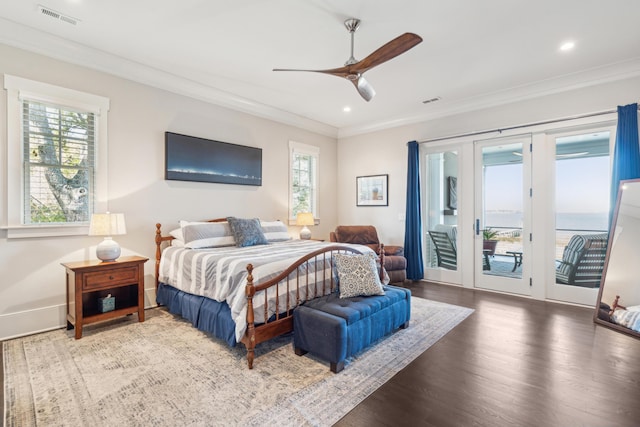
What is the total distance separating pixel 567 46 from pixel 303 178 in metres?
4.30

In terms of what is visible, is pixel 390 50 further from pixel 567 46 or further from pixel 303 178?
pixel 303 178

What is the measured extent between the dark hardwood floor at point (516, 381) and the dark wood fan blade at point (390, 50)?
2.58 metres

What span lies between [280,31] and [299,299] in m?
2.66

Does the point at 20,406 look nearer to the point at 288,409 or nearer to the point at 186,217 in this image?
the point at 288,409

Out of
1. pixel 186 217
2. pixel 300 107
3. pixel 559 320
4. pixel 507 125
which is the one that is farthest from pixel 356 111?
pixel 559 320

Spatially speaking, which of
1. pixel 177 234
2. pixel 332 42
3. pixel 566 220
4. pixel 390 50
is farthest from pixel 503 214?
pixel 177 234

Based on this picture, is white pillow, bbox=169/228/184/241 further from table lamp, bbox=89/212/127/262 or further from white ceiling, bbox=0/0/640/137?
white ceiling, bbox=0/0/640/137

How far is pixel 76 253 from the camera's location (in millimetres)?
3486

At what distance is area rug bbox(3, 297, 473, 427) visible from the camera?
1966 millimetres

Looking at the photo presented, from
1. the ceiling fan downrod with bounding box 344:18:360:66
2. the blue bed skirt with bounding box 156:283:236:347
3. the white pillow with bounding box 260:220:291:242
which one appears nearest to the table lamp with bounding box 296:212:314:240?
the white pillow with bounding box 260:220:291:242

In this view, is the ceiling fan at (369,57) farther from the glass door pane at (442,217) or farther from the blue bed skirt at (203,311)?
the glass door pane at (442,217)

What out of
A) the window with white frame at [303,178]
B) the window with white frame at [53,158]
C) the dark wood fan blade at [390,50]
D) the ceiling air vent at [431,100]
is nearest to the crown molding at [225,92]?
the ceiling air vent at [431,100]

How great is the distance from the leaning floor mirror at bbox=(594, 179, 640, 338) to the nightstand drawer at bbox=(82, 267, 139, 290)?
15.0 feet

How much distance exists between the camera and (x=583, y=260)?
4.17 m
